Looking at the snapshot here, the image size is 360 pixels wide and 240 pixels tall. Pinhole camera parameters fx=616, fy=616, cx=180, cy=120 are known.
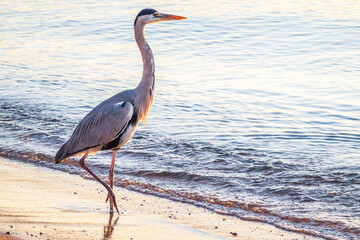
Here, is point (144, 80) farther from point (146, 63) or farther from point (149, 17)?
point (149, 17)

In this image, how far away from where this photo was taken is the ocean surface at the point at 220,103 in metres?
6.58

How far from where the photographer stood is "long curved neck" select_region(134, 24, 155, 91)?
249 inches

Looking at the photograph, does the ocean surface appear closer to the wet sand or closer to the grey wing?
the wet sand

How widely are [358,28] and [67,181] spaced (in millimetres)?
10427

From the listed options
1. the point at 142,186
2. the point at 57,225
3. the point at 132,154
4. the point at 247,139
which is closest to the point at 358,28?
the point at 247,139

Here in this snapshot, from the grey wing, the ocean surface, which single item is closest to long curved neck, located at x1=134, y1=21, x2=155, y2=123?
the grey wing

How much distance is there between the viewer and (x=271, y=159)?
757 cm

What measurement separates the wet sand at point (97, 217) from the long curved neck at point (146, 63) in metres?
1.15

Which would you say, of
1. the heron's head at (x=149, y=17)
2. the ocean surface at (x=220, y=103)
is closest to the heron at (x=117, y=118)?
the heron's head at (x=149, y=17)

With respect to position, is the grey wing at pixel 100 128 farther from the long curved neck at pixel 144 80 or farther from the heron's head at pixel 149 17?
the heron's head at pixel 149 17

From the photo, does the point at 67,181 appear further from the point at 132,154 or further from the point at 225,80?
the point at 225,80

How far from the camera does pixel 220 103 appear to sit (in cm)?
1008

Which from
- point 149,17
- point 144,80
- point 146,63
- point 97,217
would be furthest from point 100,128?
point 149,17

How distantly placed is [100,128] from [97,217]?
3.47 ft
